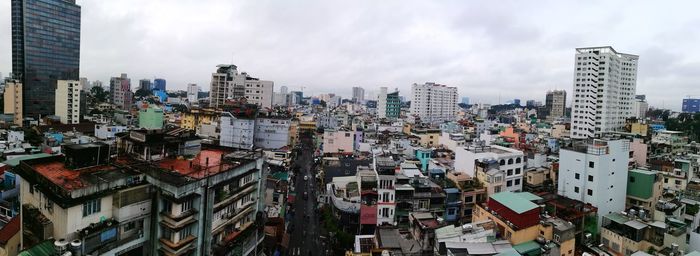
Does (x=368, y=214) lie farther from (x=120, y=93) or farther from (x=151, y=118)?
(x=120, y=93)

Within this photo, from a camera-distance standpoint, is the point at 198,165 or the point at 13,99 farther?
the point at 13,99

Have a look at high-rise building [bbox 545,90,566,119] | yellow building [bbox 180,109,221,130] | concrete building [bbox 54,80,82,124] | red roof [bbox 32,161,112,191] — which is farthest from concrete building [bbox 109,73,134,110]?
high-rise building [bbox 545,90,566,119]

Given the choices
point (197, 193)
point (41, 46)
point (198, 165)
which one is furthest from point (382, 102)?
point (197, 193)

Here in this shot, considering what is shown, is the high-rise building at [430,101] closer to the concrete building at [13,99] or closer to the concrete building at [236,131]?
the concrete building at [236,131]

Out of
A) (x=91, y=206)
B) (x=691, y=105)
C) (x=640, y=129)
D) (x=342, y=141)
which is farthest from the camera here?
(x=691, y=105)

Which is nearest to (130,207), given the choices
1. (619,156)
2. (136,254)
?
(136,254)
